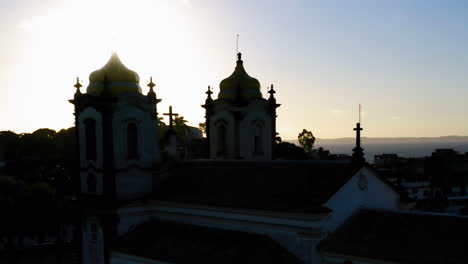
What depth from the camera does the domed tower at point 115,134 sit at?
839 inches

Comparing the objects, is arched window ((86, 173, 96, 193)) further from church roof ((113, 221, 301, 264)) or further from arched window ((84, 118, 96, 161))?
church roof ((113, 221, 301, 264))

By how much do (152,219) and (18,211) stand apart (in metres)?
12.0

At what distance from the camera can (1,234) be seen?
28.5 metres

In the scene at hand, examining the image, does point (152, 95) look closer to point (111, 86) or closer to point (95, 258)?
point (111, 86)

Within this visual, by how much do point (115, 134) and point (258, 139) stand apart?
324 inches

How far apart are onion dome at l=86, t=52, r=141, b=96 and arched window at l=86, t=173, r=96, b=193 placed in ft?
13.2

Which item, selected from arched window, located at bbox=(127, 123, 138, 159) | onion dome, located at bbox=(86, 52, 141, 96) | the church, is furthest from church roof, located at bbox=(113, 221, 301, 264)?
onion dome, located at bbox=(86, 52, 141, 96)

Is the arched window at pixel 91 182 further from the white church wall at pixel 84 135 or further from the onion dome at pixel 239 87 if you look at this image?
the onion dome at pixel 239 87

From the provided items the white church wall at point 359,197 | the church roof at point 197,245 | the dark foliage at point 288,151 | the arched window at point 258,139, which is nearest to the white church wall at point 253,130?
the arched window at point 258,139

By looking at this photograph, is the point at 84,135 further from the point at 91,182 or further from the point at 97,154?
the point at 91,182

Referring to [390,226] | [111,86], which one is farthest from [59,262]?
[390,226]

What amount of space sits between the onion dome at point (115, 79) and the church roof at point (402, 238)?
11.5 m

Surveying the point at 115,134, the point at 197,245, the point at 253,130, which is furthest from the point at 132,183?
the point at 253,130

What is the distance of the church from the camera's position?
17.1m
